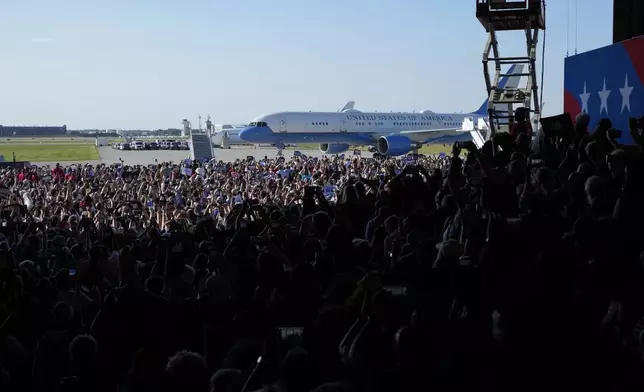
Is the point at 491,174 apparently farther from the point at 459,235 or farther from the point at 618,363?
the point at 618,363

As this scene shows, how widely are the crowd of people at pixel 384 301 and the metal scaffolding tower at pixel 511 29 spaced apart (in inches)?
212

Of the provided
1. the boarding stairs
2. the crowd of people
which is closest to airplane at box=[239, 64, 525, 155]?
the boarding stairs

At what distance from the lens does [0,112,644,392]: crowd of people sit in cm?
350

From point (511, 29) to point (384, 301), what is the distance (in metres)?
9.67

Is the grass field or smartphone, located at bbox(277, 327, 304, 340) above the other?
smartphone, located at bbox(277, 327, 304, 340)

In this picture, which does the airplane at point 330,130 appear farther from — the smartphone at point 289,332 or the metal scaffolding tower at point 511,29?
the smartphone at point 289,332

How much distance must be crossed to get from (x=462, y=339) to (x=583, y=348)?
0.59 metres

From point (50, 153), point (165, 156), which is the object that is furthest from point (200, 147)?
point (50, 153)

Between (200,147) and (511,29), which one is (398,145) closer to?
(200,147)

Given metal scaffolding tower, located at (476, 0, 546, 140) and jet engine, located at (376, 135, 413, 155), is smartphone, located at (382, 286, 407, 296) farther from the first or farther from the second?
jet engine, located at (376, 135, 413, 155)

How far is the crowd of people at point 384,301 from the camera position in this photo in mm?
3500

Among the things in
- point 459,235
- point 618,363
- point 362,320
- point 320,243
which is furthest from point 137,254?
point 618,363

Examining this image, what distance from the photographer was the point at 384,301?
384 centimetres

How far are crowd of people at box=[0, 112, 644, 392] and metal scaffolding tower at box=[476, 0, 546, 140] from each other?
5393 mm
